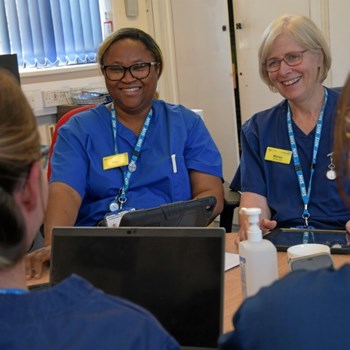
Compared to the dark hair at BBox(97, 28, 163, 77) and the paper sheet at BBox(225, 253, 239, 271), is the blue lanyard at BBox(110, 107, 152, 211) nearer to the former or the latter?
the dark hair at BBox(97, 28, 163, 77)

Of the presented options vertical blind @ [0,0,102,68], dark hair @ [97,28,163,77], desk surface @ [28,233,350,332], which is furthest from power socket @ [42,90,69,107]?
desk surface @ [28,233,350,332]

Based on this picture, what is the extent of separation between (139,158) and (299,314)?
1.50 m

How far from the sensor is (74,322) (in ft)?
2.51

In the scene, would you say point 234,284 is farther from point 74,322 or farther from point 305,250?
point 74,322

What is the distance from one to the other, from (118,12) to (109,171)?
2.18 m

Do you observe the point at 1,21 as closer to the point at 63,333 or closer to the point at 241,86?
the point at 241,86

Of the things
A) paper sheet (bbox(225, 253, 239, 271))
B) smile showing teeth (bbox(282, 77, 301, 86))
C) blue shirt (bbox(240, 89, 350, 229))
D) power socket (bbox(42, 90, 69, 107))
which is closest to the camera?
paper sheet (bbox(225, 253, 239, 271))

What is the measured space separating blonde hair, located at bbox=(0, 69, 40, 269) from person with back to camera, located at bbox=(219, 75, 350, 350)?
32cm

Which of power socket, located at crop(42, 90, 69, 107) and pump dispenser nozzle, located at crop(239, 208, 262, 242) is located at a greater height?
power socket, located at crop(42, 90, 69, 107)

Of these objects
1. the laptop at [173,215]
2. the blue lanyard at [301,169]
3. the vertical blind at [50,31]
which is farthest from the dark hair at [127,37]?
the vertical blind at [50,31]

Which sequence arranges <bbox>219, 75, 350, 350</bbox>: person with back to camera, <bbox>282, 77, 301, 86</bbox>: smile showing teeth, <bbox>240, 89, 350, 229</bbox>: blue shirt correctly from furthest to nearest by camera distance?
<bbox>282, 77, 301, 86</bbox>: smile showing teeth, <bbox>240, 89, 350, 229</bbox>: blue shirt, <bbox>219, 75, 350, 350</bbox>: person with back to camera

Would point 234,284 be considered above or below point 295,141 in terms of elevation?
below

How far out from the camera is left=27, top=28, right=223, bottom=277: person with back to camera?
211 centimetres

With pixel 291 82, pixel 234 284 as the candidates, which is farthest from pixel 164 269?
pixel 291 82
